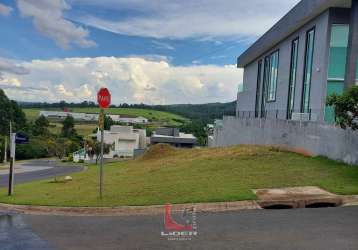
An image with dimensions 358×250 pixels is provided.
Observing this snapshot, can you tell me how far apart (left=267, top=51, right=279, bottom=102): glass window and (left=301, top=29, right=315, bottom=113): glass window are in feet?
25.1

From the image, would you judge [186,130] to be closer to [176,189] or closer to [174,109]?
[174,109]

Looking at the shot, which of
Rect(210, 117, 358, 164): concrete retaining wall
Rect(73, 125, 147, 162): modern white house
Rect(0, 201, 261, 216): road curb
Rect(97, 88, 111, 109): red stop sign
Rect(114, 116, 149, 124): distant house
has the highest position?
Rect(97, 88, 111, 109): red stop sign

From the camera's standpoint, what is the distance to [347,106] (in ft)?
39.9

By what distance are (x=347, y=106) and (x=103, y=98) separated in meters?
7.80

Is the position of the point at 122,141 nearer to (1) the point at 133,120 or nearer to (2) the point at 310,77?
(1) the point at 133,120

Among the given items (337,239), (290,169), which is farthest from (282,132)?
(337,239)

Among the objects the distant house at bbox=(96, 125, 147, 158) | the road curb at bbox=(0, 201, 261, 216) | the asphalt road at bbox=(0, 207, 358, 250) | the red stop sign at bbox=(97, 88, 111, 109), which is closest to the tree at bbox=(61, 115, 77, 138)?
the distant house at bbox=(96, 125, 147, 158)

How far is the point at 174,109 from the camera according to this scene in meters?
138

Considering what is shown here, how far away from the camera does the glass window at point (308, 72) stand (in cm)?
2259

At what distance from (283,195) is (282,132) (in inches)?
448

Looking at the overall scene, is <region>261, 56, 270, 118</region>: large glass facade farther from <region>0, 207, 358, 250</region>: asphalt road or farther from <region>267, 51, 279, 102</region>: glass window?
<region>0, 207, 358, 250</region>: asphalt road

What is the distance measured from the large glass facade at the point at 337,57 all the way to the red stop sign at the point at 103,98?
13661 mm

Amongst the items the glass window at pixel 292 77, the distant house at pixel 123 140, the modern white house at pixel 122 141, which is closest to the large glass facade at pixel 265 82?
the glass window at pixel 292 77

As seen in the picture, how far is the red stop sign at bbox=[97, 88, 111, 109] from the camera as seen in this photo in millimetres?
10555
